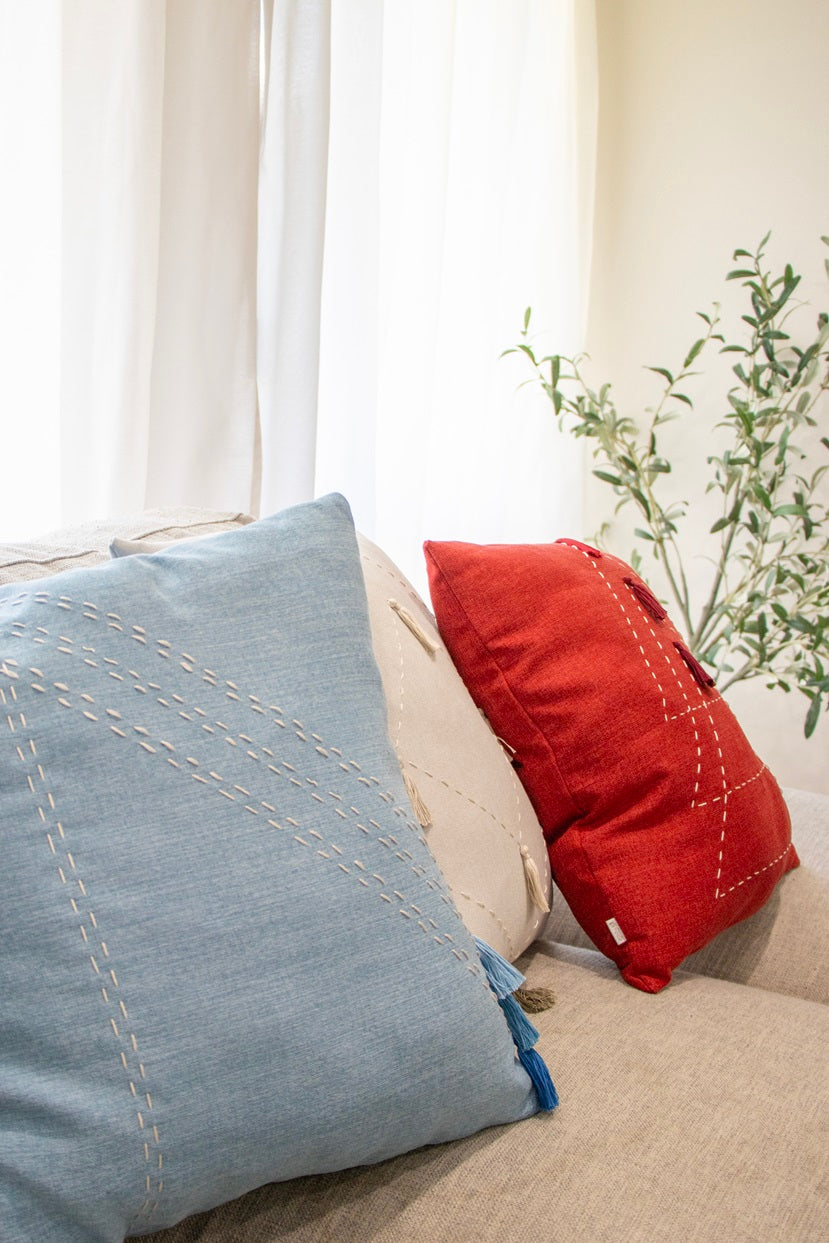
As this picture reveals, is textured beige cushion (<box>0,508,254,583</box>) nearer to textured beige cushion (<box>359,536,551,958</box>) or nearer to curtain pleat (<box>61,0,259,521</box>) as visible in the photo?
textured beige cushion (<box>359,536,551,958</box>)

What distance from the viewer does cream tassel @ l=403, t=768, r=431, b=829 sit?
84cm

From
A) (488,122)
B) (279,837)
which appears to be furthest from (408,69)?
(279,837)

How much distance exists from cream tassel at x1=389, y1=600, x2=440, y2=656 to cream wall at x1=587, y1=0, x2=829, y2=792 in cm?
195

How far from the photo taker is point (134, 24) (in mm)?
1332

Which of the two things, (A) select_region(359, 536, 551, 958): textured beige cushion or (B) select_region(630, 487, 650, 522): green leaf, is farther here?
(B) select_region(630, 487, 650, 522): green leaf

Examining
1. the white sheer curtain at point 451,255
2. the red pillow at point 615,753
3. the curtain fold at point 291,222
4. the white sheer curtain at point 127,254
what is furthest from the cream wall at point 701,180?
the red pillow at point 615,753

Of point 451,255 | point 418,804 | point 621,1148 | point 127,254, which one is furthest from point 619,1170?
point 451,255

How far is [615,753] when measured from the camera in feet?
3.40

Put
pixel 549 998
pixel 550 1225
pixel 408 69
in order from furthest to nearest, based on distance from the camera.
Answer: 1. pixel 408 69
2. pixel 549 998
3. pixel 550 1225

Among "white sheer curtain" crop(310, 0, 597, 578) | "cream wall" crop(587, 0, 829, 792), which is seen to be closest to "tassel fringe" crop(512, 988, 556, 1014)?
"white sheer curtain" crop(310, 0, 597, 578)

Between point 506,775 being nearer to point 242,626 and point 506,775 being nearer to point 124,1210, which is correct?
point 242,626

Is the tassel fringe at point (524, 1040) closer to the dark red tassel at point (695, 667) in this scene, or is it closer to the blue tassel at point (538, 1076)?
the blue tassel at point (538, 1076)

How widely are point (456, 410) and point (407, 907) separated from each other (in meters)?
1.68

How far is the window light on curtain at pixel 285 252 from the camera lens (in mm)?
1308
